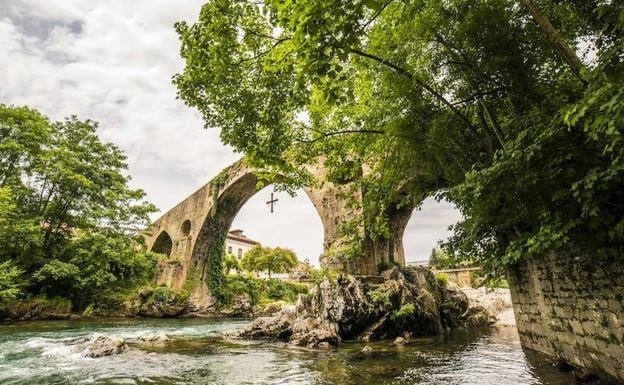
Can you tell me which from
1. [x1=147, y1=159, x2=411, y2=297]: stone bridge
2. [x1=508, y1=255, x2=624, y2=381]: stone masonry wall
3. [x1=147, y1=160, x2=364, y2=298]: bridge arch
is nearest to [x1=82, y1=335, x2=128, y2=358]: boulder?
[x1=508, y1=255, x2=624, y2=381]: stone masonry wall

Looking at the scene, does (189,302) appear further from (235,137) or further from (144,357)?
(235,137)

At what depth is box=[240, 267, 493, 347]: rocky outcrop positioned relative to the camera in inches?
336

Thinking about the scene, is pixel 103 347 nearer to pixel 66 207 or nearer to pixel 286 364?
pixel 286 364

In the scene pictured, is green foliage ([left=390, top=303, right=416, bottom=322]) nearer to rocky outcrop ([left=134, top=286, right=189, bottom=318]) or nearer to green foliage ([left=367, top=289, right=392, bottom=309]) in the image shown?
green foliage ([left=367, top=289, right=392, bottom=309])

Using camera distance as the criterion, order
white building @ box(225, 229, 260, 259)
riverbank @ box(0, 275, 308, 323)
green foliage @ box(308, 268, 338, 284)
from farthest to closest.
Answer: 1. white building @ box(225, 229, 260, 259)
2. riverbank @ box(0, 275, 308, 323)
3. green foliage @ box(308, 268, 338, 284)

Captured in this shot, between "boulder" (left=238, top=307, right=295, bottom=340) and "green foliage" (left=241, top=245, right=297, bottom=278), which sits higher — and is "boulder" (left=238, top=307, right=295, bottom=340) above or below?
below

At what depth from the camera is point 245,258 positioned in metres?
39.3

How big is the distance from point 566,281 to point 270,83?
17.3 feet

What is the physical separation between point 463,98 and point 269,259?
34321mm

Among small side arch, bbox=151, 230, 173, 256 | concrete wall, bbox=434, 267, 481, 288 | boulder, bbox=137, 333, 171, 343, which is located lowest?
boulder, bbox=137, 333, 171, 343

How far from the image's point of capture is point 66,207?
17.2 meters

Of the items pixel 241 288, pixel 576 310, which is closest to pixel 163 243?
pixel 241 288

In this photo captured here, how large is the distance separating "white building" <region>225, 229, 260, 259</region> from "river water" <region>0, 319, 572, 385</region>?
126 feet

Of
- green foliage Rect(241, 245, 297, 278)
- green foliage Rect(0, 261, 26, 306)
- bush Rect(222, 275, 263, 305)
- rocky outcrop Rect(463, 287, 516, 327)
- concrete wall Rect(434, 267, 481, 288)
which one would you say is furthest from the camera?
green foliage Rect(241, 245, 297, 278)
